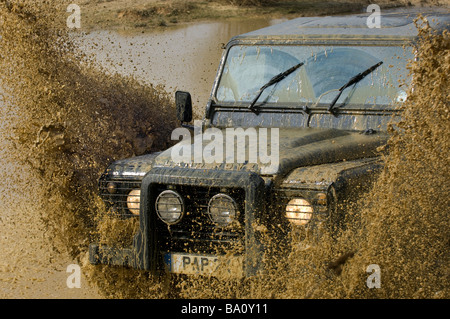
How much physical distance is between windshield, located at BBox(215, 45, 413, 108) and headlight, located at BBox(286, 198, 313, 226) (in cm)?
129

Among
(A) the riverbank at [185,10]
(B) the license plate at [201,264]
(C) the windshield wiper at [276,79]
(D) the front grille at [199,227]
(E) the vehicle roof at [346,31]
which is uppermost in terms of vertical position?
(A) the riverbank at [185,10]

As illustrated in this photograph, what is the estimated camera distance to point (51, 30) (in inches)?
266

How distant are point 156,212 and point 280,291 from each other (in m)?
0.91

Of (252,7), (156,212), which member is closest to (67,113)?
(156,212)

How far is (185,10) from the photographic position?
17.2 meters

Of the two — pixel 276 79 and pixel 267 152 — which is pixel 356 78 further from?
pixel 267 152

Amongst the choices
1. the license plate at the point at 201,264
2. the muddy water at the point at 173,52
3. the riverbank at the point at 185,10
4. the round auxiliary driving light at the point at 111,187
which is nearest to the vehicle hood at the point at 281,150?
the round auxiliary driving light at the point at 111,187

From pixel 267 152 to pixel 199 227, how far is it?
2.18 feet

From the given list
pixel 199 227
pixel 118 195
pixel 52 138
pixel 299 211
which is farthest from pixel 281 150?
pixel 52 138

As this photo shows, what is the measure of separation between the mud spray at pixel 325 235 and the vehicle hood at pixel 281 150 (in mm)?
318

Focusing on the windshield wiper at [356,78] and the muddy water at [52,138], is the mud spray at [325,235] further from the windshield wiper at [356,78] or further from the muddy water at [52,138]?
the windshield wiper at [356,78]

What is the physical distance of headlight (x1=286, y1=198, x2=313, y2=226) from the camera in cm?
389

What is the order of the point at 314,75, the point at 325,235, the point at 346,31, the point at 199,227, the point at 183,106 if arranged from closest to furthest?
1. the point at 325,235
2. the point at 199,227
3. the point at 314,75
4. the point at 346,31
5. the point at 183,106

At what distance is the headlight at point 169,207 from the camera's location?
4.07m
